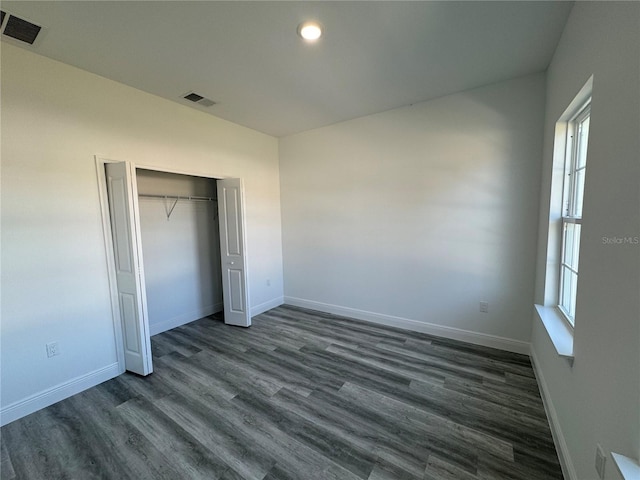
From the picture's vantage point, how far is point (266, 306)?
175 inches

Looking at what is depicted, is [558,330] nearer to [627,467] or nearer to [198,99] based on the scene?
[627,467]

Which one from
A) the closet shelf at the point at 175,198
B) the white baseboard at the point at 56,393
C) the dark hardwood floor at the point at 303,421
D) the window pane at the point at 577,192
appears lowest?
the dark hardwood floor at the point at 303,421

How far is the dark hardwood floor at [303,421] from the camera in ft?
5.51

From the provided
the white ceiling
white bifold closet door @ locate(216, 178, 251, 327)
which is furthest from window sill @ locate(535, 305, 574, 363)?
white bifold closet door @ locate(216, 178, 251, 327)

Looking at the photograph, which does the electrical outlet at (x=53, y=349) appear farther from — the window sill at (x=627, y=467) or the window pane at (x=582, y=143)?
the window pane at (x=582, y=143)

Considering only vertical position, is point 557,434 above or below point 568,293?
below

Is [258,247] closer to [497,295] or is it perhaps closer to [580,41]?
[497,295]

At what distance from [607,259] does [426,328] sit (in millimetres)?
2504

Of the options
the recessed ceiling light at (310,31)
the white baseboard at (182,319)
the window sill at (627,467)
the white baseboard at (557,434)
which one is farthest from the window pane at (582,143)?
the white baseboard at (182,319)

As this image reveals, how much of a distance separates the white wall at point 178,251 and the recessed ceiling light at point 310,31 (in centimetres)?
273

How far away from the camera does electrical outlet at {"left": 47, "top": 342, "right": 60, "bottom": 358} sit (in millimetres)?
2306

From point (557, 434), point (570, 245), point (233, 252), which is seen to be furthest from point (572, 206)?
point (233, 252)

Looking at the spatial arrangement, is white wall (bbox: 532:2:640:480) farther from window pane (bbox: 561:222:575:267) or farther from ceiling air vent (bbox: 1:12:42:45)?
ceiling air vent (bbox: 1:12:42:45)

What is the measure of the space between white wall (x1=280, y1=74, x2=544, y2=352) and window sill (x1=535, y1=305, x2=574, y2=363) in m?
0.59
